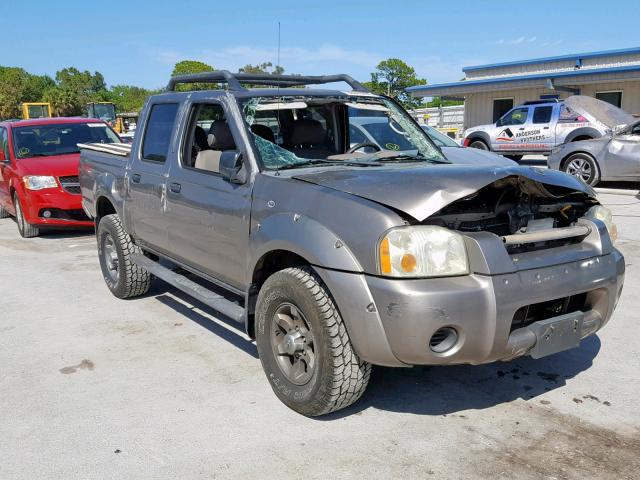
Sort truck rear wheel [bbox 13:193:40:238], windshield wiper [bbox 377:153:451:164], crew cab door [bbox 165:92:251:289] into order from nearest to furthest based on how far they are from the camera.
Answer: crew cab door [bbox 165:92:251:289], windshield wiper [bbox 377:153:451:164], truck rear wheel [bbox 13:193:40:238]

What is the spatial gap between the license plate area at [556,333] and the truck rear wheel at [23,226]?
322 inches

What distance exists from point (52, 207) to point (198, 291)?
18.1ft

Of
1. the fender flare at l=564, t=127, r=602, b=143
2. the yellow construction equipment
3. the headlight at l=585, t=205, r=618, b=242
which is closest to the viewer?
the headlight at l=585, t=205, r=618, b=242

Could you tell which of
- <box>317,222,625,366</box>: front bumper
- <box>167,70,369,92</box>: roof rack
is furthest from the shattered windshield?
<box>317,222,625,366</box>: front bumper

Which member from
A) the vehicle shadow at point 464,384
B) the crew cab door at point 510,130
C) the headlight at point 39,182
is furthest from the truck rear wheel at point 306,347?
the crew cab door at point 510,130

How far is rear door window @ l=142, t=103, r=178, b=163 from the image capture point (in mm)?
5027

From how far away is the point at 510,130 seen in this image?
1872 centimetres

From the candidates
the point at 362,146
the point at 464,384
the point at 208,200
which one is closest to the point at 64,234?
the point at 208,200

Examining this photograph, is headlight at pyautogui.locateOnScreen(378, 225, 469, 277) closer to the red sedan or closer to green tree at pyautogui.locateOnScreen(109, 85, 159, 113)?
the red sedan

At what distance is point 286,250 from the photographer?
3605mm

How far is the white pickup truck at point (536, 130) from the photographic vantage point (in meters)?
17.1

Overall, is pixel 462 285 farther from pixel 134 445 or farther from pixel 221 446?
pixel 134 445

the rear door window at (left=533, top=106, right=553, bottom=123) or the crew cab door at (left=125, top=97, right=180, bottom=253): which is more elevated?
the rear door window at (left=533, top=106, right=553, bottom=123)

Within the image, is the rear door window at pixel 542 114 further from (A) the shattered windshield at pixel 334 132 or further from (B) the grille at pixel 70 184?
(A) the shattered windshield at pixel 334 132
